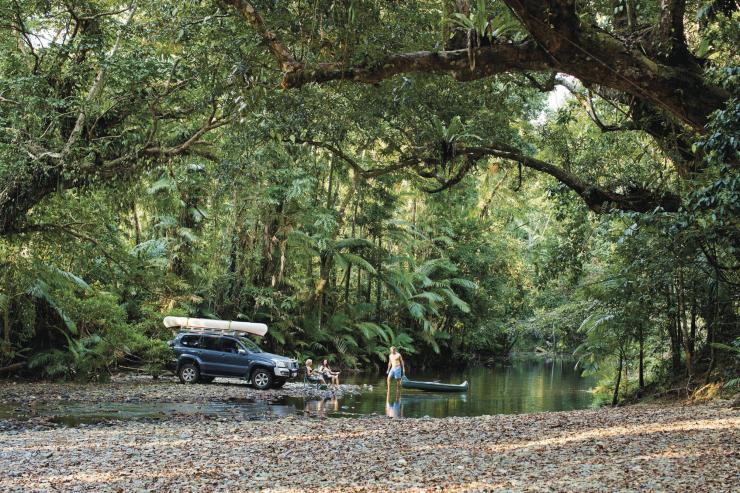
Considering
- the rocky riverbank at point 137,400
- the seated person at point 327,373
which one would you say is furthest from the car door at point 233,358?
the seated person at point 327,373

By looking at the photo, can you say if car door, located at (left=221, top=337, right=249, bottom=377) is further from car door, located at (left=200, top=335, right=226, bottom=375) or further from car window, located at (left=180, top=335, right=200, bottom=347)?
car window, located at (left=180, top=335, right=200, bottom=347)

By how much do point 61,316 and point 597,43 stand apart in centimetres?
1697

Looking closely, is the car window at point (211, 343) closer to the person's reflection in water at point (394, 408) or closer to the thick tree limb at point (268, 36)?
the person's reflection in water at point (394, 408)

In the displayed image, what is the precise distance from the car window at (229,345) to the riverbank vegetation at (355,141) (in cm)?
229

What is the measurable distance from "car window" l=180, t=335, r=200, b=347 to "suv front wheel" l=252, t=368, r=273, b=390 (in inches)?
80.7

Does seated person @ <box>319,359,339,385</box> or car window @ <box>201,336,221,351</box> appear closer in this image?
car window @ <box>201,336,221,351</box>

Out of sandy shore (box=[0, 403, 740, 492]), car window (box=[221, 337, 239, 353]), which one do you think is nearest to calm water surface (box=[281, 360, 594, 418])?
car window (box=[221, 337, 239, 353])

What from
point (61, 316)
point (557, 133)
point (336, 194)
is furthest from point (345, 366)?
point (557, 133)

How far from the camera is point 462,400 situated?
19.7 metres

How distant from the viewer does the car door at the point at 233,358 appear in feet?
65.8

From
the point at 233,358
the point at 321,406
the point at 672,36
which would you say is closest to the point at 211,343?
the point at 233,358

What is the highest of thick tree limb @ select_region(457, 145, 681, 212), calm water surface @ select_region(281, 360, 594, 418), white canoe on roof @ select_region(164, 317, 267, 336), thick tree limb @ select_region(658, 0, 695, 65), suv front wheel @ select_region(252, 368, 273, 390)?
thick tree limb @ select_region(658, 0, 695, 65)

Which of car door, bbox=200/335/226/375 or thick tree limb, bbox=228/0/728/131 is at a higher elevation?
thick tree limb, bbox=228/0/728/131

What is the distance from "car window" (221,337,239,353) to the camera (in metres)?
20.2
